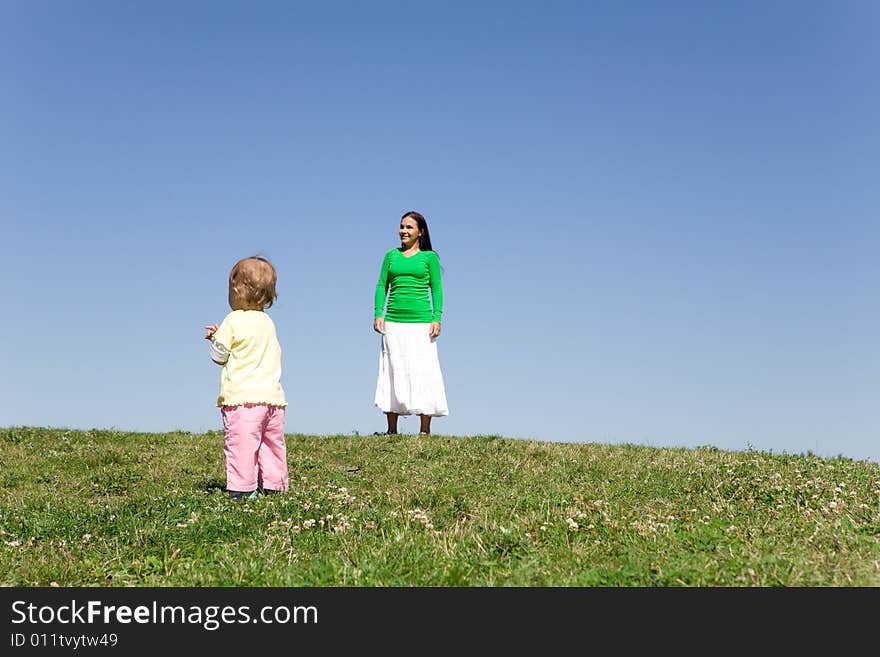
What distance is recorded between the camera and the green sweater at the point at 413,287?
1909 centimetres

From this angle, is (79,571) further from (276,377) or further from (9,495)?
(9,495)

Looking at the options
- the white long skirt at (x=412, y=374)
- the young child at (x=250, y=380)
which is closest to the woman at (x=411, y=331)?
the white long skirt at (x=412, y=374)

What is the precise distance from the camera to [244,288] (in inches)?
466

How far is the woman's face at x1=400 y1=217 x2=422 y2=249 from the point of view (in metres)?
19.2

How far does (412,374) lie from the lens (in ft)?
62.3

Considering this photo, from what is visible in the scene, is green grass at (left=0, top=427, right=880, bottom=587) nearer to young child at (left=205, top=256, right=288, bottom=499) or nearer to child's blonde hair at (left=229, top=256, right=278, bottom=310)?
young child at (left=205, top=256, right=288, bottom=499)

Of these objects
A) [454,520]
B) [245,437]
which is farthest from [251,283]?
[454,520]

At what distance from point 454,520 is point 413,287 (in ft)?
32.8

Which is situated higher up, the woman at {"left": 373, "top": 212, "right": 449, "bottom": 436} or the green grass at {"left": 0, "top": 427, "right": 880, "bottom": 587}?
the woman at {"left": 373, "top": 212, "right": 449, "bottom": 436}

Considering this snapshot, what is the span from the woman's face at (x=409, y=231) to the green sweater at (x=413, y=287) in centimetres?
32

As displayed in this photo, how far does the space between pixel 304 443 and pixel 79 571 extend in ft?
30.6

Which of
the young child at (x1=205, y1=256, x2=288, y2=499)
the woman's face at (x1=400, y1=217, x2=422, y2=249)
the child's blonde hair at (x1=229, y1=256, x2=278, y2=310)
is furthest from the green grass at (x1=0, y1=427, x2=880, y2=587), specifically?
the woman's face at (x1=400, y1=217, x2=422, y2=249)

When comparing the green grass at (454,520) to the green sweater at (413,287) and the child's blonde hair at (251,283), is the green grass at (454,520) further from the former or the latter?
the green sweater at (413,287)
